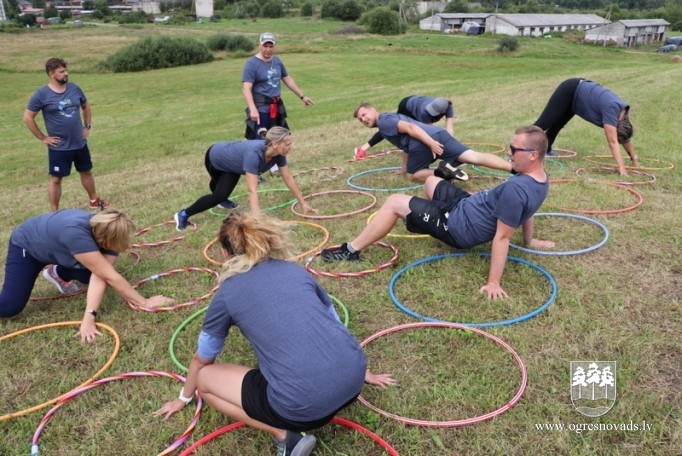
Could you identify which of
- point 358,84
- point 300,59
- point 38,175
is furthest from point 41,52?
point 38,175

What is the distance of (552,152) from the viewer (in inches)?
340

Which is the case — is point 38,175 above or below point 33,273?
below

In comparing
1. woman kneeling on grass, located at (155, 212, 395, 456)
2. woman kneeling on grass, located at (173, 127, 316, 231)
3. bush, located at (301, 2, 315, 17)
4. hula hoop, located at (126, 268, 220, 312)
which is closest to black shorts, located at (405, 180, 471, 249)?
woman kneeling on grass, located at (173, 127, 316, 231)

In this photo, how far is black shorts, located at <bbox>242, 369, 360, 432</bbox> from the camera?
2.72 m

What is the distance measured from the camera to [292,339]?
8.66 ft

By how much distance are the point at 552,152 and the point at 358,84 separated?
1465cm

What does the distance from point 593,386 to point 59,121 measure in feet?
22.8

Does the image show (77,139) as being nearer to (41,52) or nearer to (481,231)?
(481,231)

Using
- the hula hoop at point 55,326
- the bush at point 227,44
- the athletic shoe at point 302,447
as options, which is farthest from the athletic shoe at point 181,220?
the bush at point 227,44

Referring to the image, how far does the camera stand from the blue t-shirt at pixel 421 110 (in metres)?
7.42

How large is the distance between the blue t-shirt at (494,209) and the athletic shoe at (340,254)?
100 centimetres

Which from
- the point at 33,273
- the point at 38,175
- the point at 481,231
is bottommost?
the point at 38,175

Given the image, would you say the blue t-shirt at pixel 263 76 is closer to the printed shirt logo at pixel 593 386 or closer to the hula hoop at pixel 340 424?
the hula hoop at pixel 340 424

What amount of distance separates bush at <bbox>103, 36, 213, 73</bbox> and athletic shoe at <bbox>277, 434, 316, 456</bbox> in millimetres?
34903
